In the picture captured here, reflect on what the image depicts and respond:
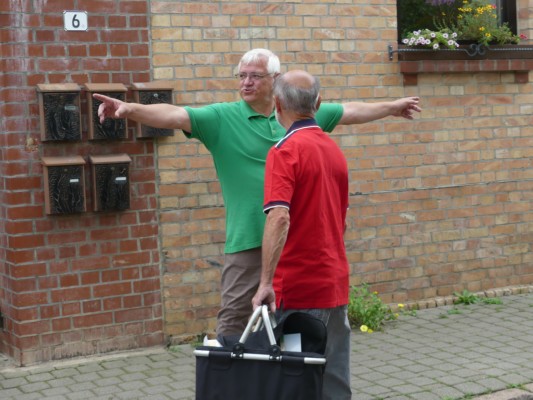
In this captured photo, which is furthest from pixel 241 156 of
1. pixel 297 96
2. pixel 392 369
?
pixel 392 369

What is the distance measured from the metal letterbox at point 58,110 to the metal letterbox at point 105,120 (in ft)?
0.33

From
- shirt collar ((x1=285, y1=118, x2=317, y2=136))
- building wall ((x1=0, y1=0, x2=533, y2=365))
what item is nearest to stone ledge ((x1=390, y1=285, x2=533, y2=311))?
building wall ((x1=0, y1=0, x2=533, y2=365))

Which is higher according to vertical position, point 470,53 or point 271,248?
point 470,53

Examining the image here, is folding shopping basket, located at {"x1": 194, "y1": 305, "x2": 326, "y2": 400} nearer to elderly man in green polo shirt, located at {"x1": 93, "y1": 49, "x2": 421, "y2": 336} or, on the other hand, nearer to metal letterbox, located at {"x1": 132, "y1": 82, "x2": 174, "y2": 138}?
elderly man in green polo shirt, located at {"x1": 93, "y1": 49, "x2": 421, "y2": 336}

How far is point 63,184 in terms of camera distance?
6410mm

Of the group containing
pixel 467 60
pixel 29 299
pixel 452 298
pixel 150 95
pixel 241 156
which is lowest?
pixel 452 298

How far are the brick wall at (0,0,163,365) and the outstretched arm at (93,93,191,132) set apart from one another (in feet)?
5.60

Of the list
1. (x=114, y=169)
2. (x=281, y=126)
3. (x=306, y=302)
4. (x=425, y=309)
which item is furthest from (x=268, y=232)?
(x=425, y=309)

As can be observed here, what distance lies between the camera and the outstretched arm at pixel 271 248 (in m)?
4.34

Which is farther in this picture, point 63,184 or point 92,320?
point 92,320

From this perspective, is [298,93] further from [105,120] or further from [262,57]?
[105,120]

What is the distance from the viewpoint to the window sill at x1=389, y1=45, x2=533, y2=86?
7.99 metres

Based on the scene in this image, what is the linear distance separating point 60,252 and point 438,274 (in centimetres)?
337

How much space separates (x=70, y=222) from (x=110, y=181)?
1.29 feet
